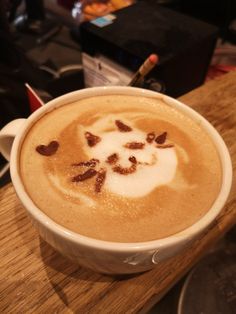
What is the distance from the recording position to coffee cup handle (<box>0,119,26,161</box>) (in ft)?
1.68

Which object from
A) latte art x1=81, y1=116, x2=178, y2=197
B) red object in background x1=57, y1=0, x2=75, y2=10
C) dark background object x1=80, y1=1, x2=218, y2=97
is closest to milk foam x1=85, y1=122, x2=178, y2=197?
latte art x1=81, y1=116, x2=178, y2=197

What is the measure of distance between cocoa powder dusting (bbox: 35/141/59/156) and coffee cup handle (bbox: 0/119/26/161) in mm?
44

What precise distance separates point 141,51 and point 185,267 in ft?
1.87

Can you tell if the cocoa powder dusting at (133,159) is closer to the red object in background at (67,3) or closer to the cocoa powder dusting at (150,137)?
the cocoa powder dusting at (150,137)

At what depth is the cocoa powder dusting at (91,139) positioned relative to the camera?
53 cm

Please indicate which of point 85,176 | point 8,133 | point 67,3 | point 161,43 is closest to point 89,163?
point 85,176

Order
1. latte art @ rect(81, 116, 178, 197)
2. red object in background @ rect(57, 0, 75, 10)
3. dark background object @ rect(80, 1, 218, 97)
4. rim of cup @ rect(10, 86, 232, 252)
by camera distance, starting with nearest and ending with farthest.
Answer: rim of cup @ rect(10, 86, 232, 252), latte art @ rect(81, 116, 178, 197), dark background object @ rect(80, 1, 218, 97), red object in background @ rect(57, 0, 75, 10)

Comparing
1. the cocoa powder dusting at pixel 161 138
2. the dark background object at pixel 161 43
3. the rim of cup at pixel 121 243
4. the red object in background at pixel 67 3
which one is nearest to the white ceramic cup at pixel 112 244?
the rim of cup at pixel 121 243

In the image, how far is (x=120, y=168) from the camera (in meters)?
0.49

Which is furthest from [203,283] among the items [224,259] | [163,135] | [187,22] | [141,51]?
[187,22]

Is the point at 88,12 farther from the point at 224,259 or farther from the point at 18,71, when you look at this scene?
the point at 224,259

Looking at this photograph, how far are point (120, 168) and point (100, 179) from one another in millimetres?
39

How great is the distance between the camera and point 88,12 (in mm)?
1513

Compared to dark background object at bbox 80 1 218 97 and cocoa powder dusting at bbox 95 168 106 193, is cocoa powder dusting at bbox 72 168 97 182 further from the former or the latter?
dark background object at bbox 80 1 218 97
